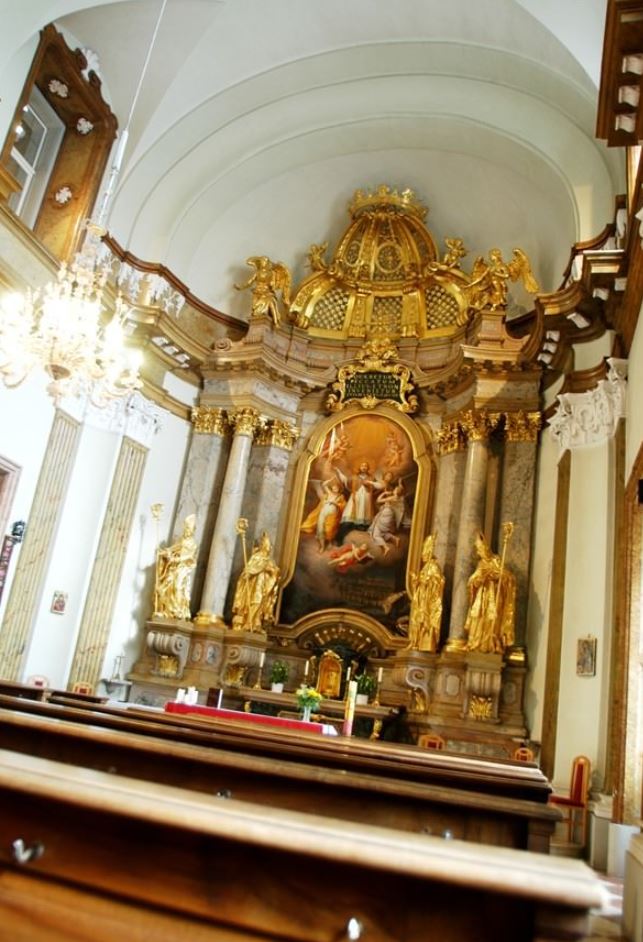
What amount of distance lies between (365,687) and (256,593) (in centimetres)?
215

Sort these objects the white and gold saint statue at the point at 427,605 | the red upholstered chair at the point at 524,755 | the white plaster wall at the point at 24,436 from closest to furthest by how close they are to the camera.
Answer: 1. the red upholstered chair at the point at 524,755
2. the white plaster wall at the point at 24,436
3. the white and gold saint statue at the point at 427,605

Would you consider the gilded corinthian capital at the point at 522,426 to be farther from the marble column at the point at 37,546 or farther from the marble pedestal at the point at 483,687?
the marble column at the point at 37,546

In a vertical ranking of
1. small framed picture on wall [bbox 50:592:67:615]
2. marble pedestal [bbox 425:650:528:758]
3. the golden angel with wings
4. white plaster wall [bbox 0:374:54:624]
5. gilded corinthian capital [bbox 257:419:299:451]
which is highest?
the golden angel with wings

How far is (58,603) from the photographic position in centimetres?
1081

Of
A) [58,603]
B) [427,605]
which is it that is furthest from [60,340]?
[427,605]

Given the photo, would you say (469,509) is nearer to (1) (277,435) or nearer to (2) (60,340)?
(1) (277,435)

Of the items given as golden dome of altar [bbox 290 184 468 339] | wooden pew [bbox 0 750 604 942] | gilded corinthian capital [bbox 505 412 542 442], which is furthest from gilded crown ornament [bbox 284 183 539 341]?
wooden pew [bbox 0 750 604 942]

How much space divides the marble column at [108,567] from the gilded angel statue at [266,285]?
321 cm

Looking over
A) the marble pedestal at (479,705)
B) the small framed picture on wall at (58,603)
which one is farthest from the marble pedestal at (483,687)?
the small framed picture on wall at (58,603)

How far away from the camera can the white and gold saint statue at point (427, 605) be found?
1118 cm

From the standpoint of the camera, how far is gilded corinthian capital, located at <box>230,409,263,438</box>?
13.0m

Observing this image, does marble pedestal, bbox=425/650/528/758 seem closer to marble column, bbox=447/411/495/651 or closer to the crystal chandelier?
marble column, bbox=447/411/495/651

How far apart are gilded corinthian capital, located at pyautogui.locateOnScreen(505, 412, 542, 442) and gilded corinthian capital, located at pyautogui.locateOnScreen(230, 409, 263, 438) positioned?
4032mm

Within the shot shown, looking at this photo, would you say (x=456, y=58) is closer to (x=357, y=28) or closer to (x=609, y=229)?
(x=357, y=28)
